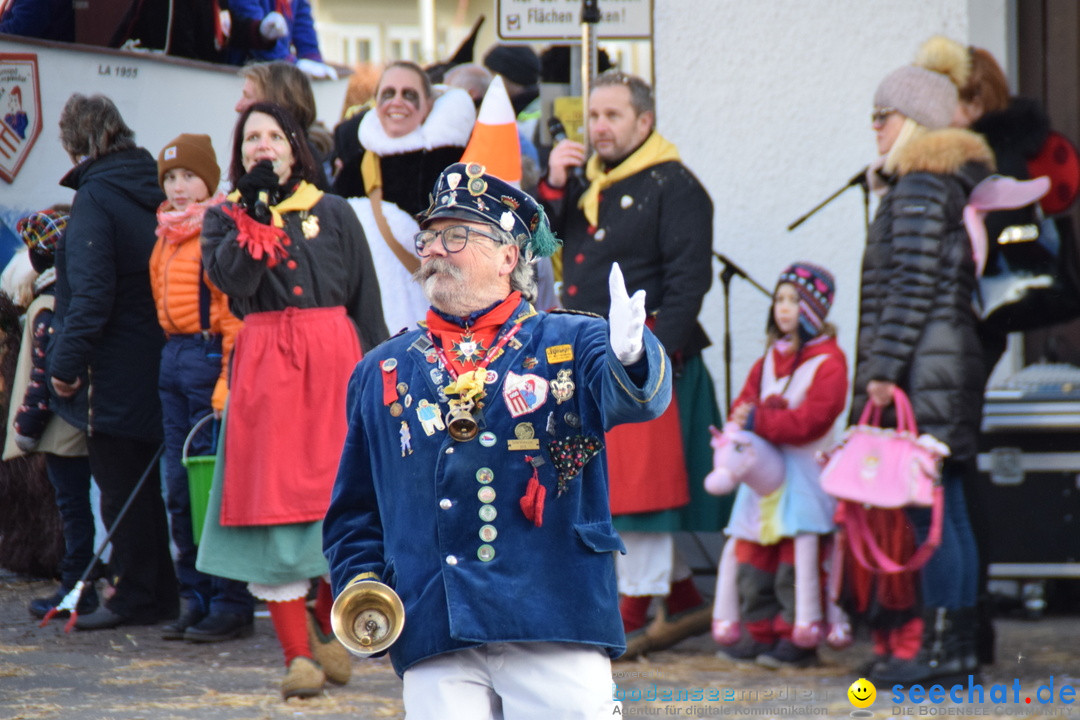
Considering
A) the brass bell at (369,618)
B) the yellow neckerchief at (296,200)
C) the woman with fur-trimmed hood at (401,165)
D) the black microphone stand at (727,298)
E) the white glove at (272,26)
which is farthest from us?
the white glove at (272,26)

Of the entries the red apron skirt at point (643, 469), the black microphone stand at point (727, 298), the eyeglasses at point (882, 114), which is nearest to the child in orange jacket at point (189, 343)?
the red apron skirt at point (643, 469)

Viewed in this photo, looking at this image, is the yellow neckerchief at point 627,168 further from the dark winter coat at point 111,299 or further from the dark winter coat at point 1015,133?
the dark winter coat at point 111,299

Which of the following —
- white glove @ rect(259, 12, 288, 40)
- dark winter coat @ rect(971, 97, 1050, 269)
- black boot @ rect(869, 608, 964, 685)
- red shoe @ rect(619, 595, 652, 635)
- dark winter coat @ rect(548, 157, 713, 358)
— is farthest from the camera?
white glove @ rect(259, 12, 288, 40)

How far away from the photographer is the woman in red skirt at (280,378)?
5633 millimetres

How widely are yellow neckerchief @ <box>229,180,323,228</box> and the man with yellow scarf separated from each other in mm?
1181

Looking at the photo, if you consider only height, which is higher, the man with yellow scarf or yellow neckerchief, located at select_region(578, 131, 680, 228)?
yellow neckerchief, located at select_region(578, 131, 680, 228)

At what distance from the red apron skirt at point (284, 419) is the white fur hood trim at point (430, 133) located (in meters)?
1.29

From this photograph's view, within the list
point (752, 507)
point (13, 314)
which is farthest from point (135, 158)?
point (752, 507)

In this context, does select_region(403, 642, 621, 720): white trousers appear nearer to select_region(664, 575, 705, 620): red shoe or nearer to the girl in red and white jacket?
the girl in red and white jacket

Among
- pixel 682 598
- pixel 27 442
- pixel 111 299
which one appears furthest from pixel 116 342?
pixel 682 598

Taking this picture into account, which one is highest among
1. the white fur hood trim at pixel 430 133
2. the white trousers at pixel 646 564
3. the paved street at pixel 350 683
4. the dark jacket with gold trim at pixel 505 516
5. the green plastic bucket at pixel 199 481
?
the white fur hood trim at pixel 430 133

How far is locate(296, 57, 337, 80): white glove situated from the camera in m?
9.66

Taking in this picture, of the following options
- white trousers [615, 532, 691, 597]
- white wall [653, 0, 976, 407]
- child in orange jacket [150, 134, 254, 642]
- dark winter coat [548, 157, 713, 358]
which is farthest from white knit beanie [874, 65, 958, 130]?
child in orange jacket [150, 134, 254, 642]

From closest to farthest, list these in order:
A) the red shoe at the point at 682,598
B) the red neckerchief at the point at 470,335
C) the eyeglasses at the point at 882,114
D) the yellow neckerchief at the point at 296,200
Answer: the red neckerchief at the point at 470,335 → the yellow neckerchief at the point at 296,200 → the eyeglasses at the point at 882,114 → the red shoe at the point at 682,598
